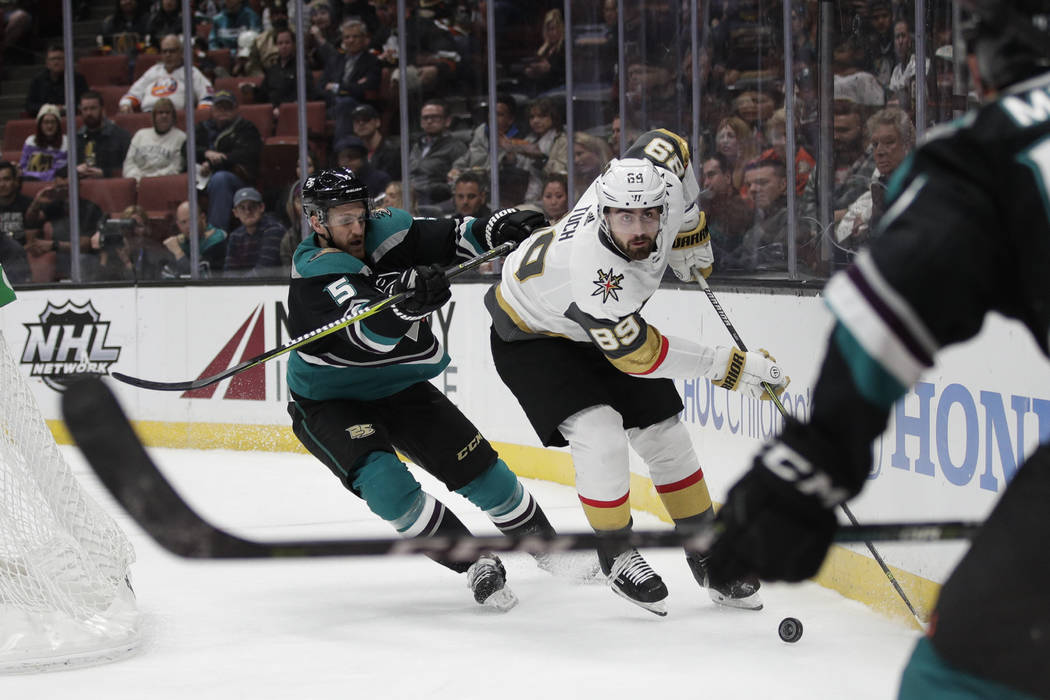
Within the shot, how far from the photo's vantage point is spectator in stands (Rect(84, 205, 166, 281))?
251 inches

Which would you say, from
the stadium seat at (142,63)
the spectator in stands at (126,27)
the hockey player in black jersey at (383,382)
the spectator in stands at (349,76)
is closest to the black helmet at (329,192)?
the hockey player in black jersey at (383,382)

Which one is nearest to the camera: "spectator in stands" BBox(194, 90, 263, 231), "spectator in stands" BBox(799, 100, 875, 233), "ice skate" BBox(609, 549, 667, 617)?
"ice skate" BBox(609, 549, 667, 617)

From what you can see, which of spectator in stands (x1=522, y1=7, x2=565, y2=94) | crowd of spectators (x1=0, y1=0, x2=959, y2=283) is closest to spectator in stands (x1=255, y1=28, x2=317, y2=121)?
crowd of spectators (x1=0, y1=0, x2=959, y2=283)

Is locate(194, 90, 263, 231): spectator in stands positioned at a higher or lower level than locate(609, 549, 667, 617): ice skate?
→ higher

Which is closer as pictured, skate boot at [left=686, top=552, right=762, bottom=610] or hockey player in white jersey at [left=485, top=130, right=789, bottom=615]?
hockey player in white jersey at [left=485, top=130, right=789, bottom=615]

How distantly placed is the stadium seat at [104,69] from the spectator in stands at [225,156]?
0.88 metres

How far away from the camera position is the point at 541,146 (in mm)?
5781

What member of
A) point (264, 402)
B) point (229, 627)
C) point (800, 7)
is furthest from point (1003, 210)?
point (264, 402)

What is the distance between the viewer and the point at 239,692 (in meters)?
2.56

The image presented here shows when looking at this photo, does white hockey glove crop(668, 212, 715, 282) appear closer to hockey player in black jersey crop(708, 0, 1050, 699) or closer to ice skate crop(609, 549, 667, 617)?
ice skate crop(609, 549, 667, 617)

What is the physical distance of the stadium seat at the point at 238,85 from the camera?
6664 mm

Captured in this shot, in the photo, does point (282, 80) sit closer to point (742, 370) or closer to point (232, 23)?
point (232, 23)

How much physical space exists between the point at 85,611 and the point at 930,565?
1884mm

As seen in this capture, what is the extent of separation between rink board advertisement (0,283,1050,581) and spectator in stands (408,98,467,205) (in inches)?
31.5
